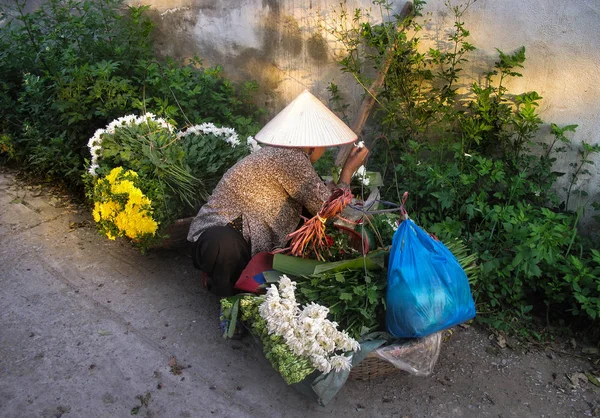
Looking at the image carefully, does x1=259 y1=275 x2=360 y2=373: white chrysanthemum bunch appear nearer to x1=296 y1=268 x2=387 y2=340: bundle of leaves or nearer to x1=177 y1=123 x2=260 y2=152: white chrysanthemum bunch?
x1=296 y1=268 x2=387 y2=340: bundle of leaves

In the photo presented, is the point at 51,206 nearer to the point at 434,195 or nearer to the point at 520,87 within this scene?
the point at 434,195

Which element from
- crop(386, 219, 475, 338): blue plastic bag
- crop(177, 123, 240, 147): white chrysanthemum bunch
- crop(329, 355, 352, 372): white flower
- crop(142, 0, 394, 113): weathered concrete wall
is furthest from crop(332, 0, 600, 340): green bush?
crop(177, 123, 240, 147): white chrysanthemum bunch

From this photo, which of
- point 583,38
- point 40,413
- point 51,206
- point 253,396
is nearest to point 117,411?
point 40,413

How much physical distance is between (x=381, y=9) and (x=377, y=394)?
2914 mm

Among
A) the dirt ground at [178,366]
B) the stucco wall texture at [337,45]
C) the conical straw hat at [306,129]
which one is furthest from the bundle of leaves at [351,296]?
the stucco wall texture at [337,45]

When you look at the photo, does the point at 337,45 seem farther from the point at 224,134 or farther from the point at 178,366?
the point at 178,366

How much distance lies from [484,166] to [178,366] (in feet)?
7.68

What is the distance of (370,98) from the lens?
4.26 m

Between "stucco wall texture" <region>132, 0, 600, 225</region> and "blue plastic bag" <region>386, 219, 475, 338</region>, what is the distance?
1.65m

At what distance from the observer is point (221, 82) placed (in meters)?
5.15

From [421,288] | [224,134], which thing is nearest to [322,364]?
[421,288]

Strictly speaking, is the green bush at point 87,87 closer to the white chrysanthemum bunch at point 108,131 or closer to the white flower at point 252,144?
the white chrysanthemum bunch at point 108,131

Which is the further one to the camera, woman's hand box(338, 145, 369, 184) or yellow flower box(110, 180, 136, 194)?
yellow flower box(110, 180, 136, 194)

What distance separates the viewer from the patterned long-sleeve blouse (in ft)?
9.73
